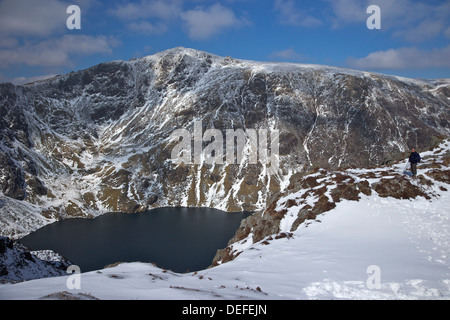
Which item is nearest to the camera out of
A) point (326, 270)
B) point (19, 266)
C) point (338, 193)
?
point (326, 270)

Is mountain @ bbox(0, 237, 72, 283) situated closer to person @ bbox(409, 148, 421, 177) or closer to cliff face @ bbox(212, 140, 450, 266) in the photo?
cliff face @ bbox(212, 140, 450, 266)

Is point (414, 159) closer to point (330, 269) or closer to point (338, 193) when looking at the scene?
point (338, 193)

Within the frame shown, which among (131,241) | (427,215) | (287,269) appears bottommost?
(131,241)

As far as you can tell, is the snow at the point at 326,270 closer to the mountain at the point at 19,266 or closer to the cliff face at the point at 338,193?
the cliff face at the point at 338,193

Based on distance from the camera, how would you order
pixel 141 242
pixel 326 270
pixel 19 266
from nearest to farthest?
pixel 326 270
pixel 19 266
pixel 141 242

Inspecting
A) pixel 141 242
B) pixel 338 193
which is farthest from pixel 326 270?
pixel 141 242
